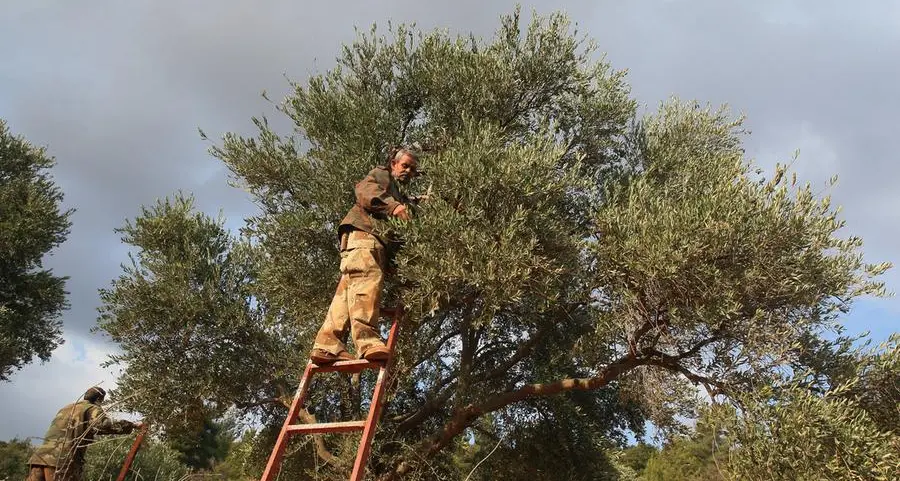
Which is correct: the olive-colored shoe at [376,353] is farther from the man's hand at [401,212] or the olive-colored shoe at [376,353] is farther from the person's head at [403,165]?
the person's head at [403,165]

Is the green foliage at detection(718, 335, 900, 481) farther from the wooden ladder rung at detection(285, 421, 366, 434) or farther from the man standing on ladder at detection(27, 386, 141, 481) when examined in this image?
the man standing on ladder at detection(27, 386, 141, 481)

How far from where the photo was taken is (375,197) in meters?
7.75

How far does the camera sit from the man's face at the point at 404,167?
8.79 m

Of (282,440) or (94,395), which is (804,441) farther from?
(94,395)

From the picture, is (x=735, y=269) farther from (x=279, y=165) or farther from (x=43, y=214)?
(x=43, y=214)

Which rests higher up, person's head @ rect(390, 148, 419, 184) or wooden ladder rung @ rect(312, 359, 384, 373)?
person's head @ rect(390, 148, 419, 184)

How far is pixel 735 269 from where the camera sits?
907 centimetres

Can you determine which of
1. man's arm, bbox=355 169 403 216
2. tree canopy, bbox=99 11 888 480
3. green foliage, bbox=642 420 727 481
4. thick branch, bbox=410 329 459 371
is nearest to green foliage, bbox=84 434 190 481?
tree canopy, bbox=99 11 888 480

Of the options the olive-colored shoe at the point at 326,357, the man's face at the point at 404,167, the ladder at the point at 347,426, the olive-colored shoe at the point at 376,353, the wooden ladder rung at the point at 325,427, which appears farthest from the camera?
the man's face at the point at 404,167

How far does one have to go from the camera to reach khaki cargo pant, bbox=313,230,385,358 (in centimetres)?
684

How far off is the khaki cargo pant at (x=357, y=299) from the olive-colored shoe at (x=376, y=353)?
0.22ft

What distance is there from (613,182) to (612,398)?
6301 mm

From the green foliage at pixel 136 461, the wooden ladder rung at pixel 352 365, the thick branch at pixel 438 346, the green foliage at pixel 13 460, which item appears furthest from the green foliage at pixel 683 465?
the wooden ladder rung at pixel 352 365

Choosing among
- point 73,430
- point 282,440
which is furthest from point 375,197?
point 73,430
